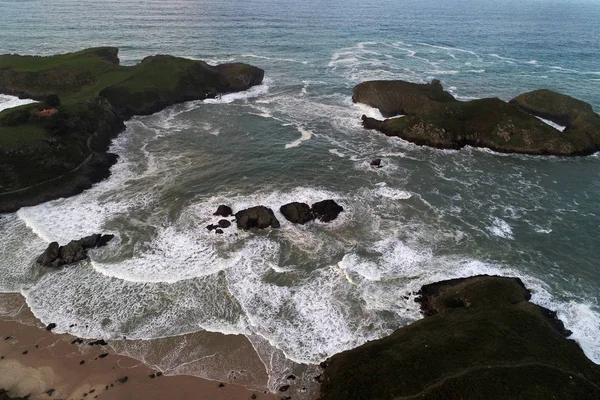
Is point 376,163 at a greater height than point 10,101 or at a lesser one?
greater

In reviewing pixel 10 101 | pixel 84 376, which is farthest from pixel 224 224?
pixel 10 101

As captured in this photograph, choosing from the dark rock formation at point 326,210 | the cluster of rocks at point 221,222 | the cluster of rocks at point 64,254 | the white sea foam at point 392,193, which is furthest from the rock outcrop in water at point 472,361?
the cluster of rocks at point 64,254

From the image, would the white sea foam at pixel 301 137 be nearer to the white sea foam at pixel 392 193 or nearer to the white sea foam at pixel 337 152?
the white sea foam at pixel 337 152

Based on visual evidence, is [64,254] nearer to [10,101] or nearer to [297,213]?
[297,213]

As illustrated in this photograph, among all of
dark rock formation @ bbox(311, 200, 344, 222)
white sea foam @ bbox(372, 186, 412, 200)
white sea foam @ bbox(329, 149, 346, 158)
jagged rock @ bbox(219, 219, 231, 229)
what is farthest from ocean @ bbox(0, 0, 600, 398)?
jagged rock @ bbox(219, 219, 231, 229)

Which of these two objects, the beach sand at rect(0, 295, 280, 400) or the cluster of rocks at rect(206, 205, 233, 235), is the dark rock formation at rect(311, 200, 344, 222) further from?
the beach sand at rect(0, 295, 280, 400)

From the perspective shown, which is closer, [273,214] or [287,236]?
[287,236]
